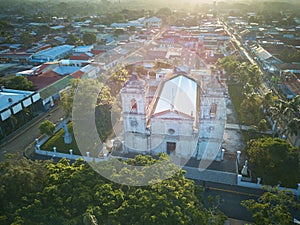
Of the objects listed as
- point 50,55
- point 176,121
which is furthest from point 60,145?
point 50,55

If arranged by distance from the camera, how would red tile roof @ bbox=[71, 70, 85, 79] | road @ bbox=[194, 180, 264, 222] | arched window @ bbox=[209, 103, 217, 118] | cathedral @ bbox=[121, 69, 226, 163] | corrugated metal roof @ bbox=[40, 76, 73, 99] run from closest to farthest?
1. road @ bbox=[194, 180, 264, 222]
2. cathedral @ bbox=[121, 69, 226, 163]
3. arched window @ bbox=[209, 103, 217, 118]
4. corrugated metal roof @ bbox=[40, 76, 73, 99]
5. red tile roof @ bbox=[71, 70, 85, 79]

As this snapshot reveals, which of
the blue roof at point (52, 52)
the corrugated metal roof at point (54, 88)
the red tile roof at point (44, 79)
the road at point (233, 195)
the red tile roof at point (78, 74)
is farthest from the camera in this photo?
the blue roof at point (52, 52)

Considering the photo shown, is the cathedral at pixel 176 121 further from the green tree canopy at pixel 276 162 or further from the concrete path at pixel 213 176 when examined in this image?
the green tree canopy at pixel 276 162

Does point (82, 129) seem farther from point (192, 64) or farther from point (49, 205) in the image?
point (192, 64)

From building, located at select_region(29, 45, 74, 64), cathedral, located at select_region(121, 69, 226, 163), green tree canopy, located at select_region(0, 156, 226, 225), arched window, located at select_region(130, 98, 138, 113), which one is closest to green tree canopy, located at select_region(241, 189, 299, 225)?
green tree canopy, located at select_region(0, 156, 226, 225)

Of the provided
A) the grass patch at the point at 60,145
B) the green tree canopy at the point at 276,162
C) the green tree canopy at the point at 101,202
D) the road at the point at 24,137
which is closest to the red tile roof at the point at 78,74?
the road at the point at 24,137

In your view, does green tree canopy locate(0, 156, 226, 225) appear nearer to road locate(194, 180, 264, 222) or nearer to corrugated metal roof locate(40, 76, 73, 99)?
road locate(194, 180, 264, 222)
